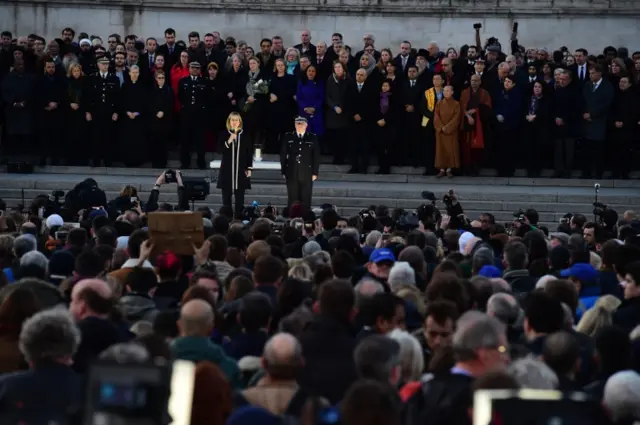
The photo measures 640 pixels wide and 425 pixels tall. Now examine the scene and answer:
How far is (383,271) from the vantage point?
12.5m

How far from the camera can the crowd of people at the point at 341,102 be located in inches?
1037

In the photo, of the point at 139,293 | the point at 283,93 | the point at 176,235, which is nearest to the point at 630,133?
the point at 283,93

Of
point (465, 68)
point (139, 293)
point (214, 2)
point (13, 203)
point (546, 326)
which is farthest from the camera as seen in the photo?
point (214, 2)

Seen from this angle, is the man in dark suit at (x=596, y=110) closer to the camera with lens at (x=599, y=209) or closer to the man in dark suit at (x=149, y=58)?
the camera with lens at (x=599, y=209)

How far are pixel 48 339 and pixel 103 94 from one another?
62.6 ft

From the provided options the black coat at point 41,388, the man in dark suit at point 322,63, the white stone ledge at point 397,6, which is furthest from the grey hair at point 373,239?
the white stone ledge at point 397,6

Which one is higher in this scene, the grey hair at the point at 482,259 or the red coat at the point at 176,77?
the red coat at the point at 176,77

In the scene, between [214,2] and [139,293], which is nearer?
[139,293]

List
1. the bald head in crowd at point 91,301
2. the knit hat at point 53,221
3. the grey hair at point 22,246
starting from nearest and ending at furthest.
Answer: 1. the bald head in crowd at point 91,301
2. the grey hair at point 22,246
3. the knit hat at point 53,221

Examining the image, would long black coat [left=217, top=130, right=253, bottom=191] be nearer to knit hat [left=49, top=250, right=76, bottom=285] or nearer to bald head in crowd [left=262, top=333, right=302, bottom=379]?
knit hat [left=49, top=250, right=76, bottom=285]

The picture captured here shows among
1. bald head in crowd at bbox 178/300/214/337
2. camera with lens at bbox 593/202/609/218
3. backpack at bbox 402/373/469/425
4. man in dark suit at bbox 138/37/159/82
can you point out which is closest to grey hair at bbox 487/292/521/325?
backpack at bbox 402/373/469/425

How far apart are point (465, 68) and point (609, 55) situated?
2.92 meters

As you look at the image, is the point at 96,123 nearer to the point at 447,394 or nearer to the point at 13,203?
the point at 13,203

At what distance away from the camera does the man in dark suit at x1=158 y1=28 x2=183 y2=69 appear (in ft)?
90.0
